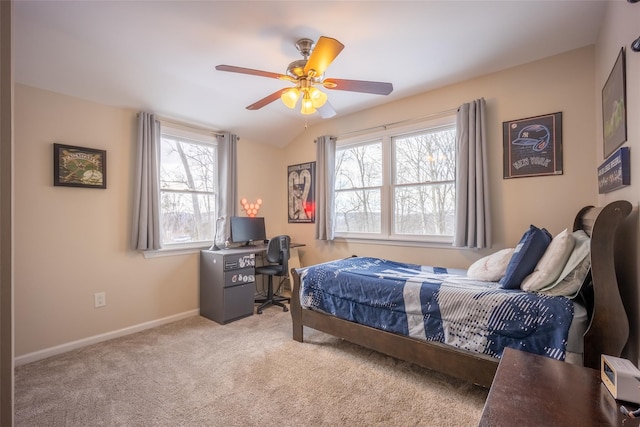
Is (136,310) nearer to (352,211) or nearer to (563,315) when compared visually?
(352,211)

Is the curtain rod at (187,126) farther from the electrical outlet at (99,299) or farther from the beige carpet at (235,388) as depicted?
the beige carpet at (235,388)

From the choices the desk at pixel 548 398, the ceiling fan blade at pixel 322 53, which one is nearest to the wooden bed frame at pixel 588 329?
the desk at pixel 548 398

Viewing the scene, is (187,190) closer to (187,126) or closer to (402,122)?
(187,126)

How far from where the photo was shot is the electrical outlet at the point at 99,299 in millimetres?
2729

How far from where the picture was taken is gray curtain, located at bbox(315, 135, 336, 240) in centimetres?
390

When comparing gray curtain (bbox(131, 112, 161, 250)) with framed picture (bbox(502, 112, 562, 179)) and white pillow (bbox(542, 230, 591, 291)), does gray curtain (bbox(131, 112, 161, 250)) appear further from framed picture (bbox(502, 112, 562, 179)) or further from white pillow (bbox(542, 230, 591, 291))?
framed picture (bbox(502, 112, 562, 179))

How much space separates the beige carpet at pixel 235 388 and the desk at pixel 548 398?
889 mm

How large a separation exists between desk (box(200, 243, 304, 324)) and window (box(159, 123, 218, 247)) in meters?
0.38

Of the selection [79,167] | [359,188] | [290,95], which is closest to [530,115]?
[359,188]

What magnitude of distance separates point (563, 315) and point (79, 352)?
3.65 meters

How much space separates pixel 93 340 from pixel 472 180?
3955 millimetres

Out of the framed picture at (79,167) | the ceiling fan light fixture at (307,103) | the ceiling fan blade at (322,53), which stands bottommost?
the framed picture at (79,167)

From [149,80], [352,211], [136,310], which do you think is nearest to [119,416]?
[136,310]

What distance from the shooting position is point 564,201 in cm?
244
